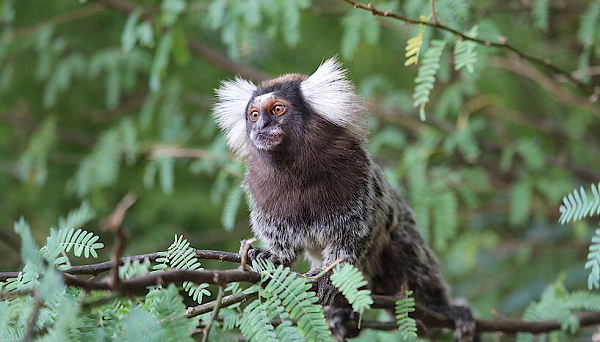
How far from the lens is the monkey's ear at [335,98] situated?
117 inches

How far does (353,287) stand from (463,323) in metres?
1.68

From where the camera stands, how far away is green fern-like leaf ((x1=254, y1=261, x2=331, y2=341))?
6.11 ft

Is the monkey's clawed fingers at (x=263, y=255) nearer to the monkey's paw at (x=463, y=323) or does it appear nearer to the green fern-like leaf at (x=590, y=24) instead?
the monkey's paw at (x=463, y=323)

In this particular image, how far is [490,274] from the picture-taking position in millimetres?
Result: 6102

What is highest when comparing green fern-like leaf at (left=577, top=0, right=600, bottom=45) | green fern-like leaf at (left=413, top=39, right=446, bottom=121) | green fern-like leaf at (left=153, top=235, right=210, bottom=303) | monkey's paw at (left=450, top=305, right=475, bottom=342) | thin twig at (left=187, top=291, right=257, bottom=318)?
green fern-like leaf at (left=577, top=0, right=600, bottom=45)

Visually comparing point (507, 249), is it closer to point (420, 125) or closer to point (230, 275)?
point (420, 125)

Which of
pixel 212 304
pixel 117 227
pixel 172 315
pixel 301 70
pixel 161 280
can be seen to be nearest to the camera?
pixel 117 227

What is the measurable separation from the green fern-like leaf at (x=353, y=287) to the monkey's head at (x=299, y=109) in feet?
3.61

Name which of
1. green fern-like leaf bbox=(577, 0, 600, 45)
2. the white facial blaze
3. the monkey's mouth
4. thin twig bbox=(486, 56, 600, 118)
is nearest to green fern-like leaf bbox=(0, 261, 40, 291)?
the monkey's mouth

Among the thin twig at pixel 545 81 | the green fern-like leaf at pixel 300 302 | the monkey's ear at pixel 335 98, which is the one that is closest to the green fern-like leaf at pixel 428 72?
the monkey's ear at pixel 335 98

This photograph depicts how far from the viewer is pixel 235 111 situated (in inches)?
131

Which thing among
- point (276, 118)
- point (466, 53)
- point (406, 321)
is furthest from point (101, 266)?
point (466, 53)

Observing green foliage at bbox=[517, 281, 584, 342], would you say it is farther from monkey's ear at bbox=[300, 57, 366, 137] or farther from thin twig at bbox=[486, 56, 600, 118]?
thin twig at bbox=[486, 56, 600, 118]

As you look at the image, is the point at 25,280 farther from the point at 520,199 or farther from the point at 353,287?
the point at 520,199
